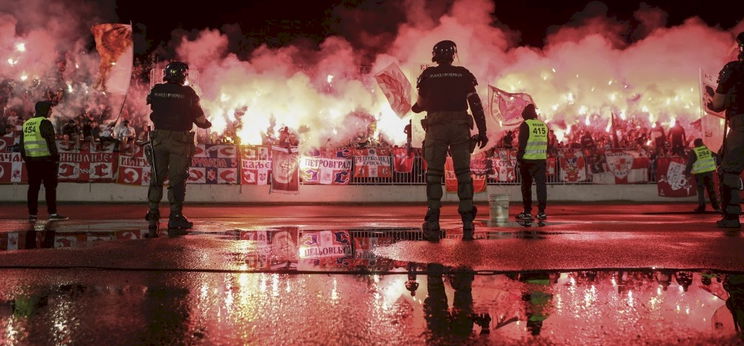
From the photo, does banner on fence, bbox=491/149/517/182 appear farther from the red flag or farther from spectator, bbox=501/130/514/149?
the red flag

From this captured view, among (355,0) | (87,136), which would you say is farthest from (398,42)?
(87,136)

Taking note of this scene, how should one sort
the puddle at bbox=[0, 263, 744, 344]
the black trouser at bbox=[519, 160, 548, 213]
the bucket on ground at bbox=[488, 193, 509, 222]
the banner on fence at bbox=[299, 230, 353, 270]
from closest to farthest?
the puddle at bbox=[0, 263, 744, 344] → the banner on fence at bbox=[299, 230, 353, 270] → the bucket on ground at bbox=[488, 193, 509, 222] → the black trouser at bbox=[519, 160, 548, 213]

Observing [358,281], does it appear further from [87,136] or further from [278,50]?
A: [278,50]

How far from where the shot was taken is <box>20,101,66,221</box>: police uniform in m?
9.11

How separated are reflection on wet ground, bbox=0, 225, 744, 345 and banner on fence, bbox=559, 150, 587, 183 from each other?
611 inches

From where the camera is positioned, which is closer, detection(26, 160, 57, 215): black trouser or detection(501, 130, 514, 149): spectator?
detection(26, 160, 57, 215): black trouser

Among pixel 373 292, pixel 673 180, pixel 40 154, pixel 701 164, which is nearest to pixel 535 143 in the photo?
pixel 701 164

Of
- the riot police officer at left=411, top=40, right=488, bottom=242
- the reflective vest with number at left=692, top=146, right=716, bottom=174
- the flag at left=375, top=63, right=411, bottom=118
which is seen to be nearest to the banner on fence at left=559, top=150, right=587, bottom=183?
the flag at left=375, top=63, right=411, bottom=118

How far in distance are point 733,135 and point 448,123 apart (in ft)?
10.8

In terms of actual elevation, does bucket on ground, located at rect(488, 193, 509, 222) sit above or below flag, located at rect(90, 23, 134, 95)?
below

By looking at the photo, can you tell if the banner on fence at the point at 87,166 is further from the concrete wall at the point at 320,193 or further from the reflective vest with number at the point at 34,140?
the reflective vest with number at the point at 34,140

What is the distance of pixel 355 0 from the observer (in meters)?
29.3

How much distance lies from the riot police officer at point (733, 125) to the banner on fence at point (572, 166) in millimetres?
11929

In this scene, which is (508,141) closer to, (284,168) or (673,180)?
(673,180)
